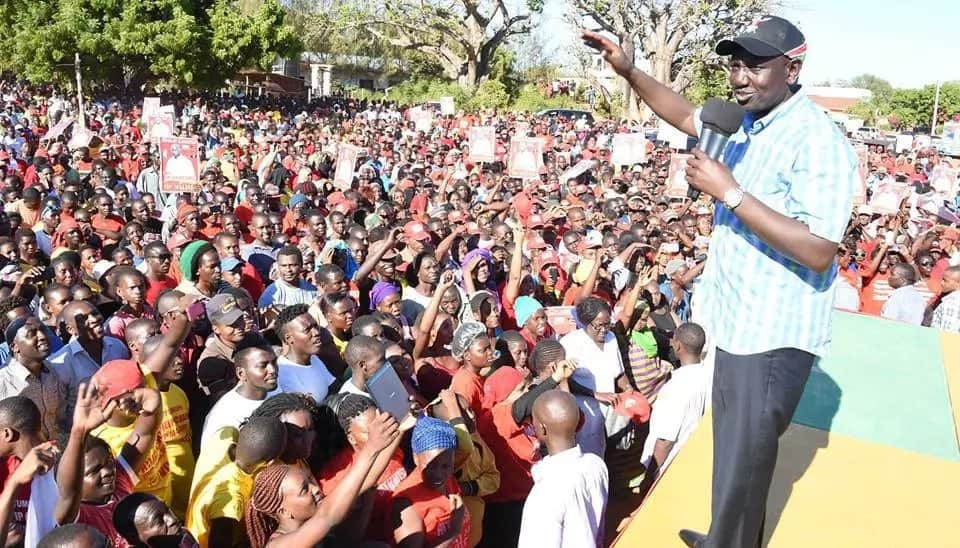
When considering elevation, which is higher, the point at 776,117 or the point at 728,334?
the point at 776,117

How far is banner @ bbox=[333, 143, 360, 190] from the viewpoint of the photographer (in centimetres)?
1062

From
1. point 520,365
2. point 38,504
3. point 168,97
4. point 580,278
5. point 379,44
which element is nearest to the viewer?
point 38,504

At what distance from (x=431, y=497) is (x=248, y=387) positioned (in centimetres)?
111

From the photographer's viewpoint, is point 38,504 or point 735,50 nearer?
point 735,50

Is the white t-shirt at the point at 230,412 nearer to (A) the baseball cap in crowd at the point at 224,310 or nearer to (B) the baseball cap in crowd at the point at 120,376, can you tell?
(B) the baseball cap in crowd at the point at 120,376

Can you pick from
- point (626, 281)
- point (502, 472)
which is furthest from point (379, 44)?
point (502, 472)

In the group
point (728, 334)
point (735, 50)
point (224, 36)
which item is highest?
point (735, 50)

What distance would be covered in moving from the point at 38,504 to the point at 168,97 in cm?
2743

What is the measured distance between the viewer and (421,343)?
4.80 m

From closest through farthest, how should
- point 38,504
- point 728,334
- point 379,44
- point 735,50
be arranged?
1. point 735,50
2. point 728,334
3. point 38,504
4. point 379,44

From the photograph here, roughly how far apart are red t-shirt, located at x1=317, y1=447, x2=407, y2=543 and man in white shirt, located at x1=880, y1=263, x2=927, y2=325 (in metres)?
4.71

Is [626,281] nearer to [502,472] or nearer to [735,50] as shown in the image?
[502,472]

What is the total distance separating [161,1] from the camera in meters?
27.8

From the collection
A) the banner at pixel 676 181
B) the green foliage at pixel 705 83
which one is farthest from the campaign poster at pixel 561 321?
the green foliage at pixel 705 83
